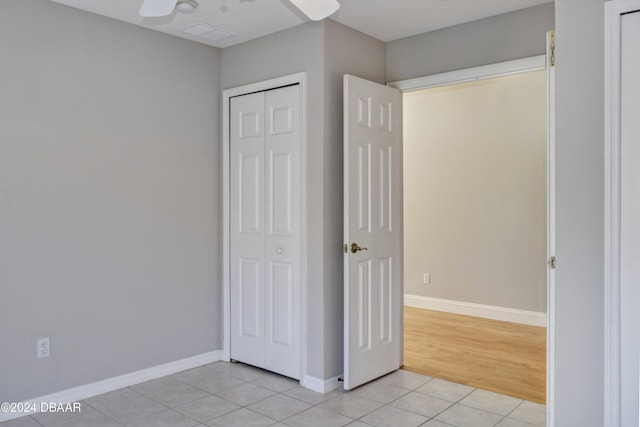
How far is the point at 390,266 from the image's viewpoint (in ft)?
12.1

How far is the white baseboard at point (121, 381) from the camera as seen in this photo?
119 inches

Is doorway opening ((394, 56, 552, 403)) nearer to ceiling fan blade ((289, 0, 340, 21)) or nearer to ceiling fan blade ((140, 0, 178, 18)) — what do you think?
ceiling fan blade ((289, 0, 340, 21))

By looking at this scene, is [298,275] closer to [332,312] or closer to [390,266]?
[332,312]

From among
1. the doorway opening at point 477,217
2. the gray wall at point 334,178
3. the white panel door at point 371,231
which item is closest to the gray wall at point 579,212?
the white panel door at point 371,231

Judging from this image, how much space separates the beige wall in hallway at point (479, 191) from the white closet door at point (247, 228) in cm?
213

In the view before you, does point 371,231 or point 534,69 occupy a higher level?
point 534,69

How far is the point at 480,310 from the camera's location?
17.8ft

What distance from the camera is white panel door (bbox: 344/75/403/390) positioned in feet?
10.8

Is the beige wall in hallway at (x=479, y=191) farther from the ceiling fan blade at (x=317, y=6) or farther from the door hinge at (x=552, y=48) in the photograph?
the ceiling fan blade at (x=317, y=6)

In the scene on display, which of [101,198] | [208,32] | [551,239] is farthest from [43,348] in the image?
[551,239]

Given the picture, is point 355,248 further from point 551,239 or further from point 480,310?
point 480,310

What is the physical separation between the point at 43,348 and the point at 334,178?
6.80 ft

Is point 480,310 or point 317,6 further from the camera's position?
point 480,310

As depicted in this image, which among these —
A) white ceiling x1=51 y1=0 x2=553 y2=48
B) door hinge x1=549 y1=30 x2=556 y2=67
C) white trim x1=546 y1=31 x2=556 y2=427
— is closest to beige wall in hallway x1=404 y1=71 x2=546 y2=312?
white ceiling x1=51 y1=0 x2=553 y2=48
